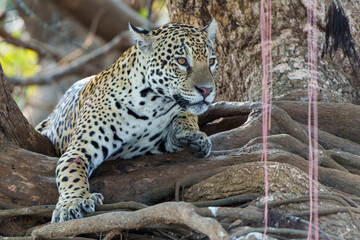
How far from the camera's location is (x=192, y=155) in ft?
20.1

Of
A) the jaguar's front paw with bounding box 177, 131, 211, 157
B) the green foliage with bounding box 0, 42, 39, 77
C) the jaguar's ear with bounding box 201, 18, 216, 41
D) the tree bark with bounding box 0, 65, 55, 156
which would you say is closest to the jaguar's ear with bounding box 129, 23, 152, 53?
the jaguar's ear with bounding box 201, 18, 216, 41

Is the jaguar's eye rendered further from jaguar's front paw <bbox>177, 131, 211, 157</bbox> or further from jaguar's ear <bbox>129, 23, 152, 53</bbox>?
jaguar's front paw <bbox>177, 131, 211, 157</bbox>

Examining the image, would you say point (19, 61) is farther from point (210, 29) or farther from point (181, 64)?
point (181, 64)

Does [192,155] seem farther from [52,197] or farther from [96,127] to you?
[52,197]

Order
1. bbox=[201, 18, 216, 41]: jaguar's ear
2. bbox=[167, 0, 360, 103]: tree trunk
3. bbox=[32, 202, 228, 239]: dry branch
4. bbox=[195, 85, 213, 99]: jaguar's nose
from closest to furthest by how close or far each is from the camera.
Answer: bbox=[32, 202, 228, 239]: dry branch → bbox=[195, 85, 213, 99]: jaguar's nose → bbox=[201, 18, 216, 41]: jaguar's ear → bbox=[167, 0, 360, 103]: tree trunk

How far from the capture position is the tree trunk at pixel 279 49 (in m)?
7.83

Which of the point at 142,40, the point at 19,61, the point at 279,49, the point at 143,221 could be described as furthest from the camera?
the point at 19,61

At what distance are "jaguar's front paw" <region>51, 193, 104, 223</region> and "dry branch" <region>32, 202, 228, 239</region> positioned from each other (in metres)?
0.28

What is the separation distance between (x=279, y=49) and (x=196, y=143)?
2504 mm

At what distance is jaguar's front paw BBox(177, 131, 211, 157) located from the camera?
19.6ft

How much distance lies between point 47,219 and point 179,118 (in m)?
1.76

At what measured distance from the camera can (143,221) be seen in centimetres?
435

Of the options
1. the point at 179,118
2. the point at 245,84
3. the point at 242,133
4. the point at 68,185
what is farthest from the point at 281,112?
the point at 68,185

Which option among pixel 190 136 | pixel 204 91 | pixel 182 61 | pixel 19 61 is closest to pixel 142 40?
pixel 182 61
